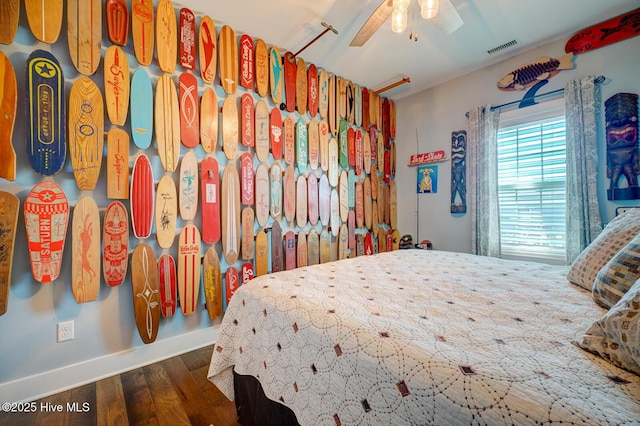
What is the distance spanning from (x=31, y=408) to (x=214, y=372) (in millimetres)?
1128

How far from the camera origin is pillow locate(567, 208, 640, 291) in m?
1.16

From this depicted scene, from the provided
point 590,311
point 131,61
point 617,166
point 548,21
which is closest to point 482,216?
point 617,166

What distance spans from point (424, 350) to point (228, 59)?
255 centimetres

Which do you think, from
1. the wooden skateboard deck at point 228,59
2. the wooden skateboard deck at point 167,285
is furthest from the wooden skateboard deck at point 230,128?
the wooden skateboard deck at point 167,285

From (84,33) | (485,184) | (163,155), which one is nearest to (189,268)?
(163,155)

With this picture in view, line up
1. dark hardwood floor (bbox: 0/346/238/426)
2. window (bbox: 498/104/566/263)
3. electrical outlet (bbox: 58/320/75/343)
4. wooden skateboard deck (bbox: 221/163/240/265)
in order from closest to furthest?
dark hardwood floor (bbox: 0/346/238/426)
electrical outlet (bbox: 58/320/75/343)
wooden skateboard deck (bbox: 221/163/240/265)
window (bbox: 498/104/566/263)

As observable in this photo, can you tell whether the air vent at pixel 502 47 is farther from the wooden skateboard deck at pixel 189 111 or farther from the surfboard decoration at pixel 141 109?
the surfboard decoration at pixel 141 109

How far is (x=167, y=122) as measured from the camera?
1.94 m

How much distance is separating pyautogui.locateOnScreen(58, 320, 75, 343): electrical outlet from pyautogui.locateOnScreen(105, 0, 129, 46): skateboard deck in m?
1.89

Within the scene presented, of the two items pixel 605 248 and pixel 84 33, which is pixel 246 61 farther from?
pixel 605 248

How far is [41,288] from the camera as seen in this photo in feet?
5.13

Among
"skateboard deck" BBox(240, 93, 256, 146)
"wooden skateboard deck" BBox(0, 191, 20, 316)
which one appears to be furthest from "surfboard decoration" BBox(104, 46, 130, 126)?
"skateboard deck" BBox(240, 93, 256, 146)

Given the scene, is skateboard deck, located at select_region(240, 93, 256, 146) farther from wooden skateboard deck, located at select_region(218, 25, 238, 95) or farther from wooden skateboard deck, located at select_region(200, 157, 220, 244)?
wooden skateboard deck, located at select_region(200, 157, 220, 244)

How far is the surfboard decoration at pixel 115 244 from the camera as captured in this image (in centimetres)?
171
